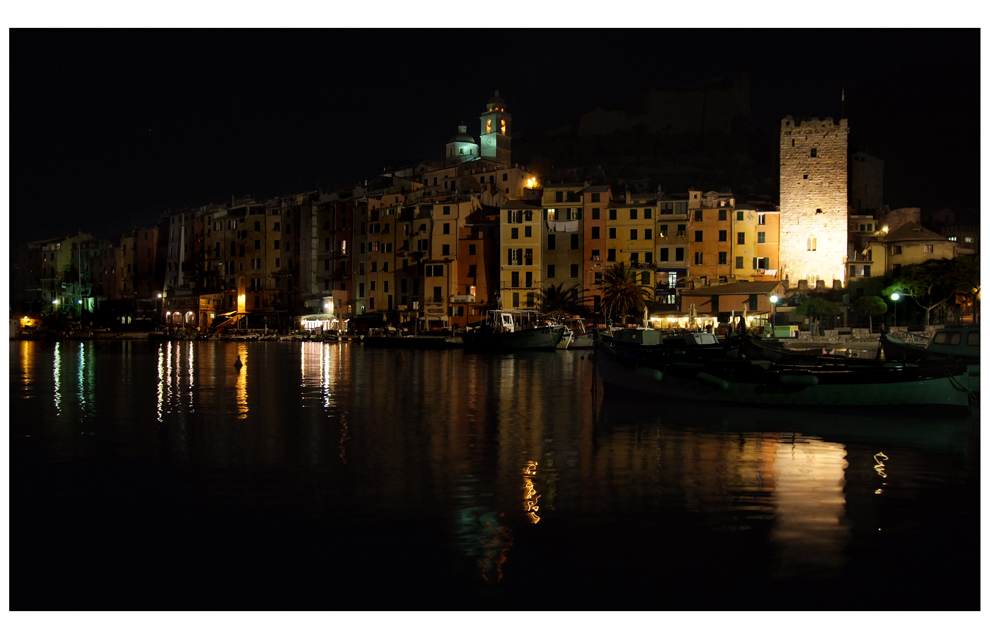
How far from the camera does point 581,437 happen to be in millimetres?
14570

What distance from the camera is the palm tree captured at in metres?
50.8

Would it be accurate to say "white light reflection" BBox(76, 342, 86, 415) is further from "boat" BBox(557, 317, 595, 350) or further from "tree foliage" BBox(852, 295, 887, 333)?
"tree foliage" BBox(852, 295, 887, 333)

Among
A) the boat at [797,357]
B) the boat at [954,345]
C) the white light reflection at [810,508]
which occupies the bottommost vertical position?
the white light reflection at [810,508]

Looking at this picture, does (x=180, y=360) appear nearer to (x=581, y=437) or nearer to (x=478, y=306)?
(x=478, y=306)

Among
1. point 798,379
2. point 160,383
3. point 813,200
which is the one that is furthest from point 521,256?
point 798,379

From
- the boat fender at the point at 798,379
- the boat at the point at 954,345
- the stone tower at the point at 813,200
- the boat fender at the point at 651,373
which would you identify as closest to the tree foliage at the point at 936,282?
the stone tower at the point at 813,200

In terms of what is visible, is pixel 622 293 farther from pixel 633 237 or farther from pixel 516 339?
pixel 516 339

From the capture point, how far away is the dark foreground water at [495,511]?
685cm

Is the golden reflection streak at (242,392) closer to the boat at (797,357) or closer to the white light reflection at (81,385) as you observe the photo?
the white light reflection at (81,385)

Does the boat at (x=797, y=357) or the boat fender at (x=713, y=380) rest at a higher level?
the boat at (x=797, y=357)

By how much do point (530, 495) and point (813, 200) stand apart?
167 ft

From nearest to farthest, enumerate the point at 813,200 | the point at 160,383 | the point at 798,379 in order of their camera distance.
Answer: the point at 798,379, the point at 160,383, the point at 813,200

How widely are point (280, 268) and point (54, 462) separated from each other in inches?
2434

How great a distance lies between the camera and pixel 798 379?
55.1 ft
